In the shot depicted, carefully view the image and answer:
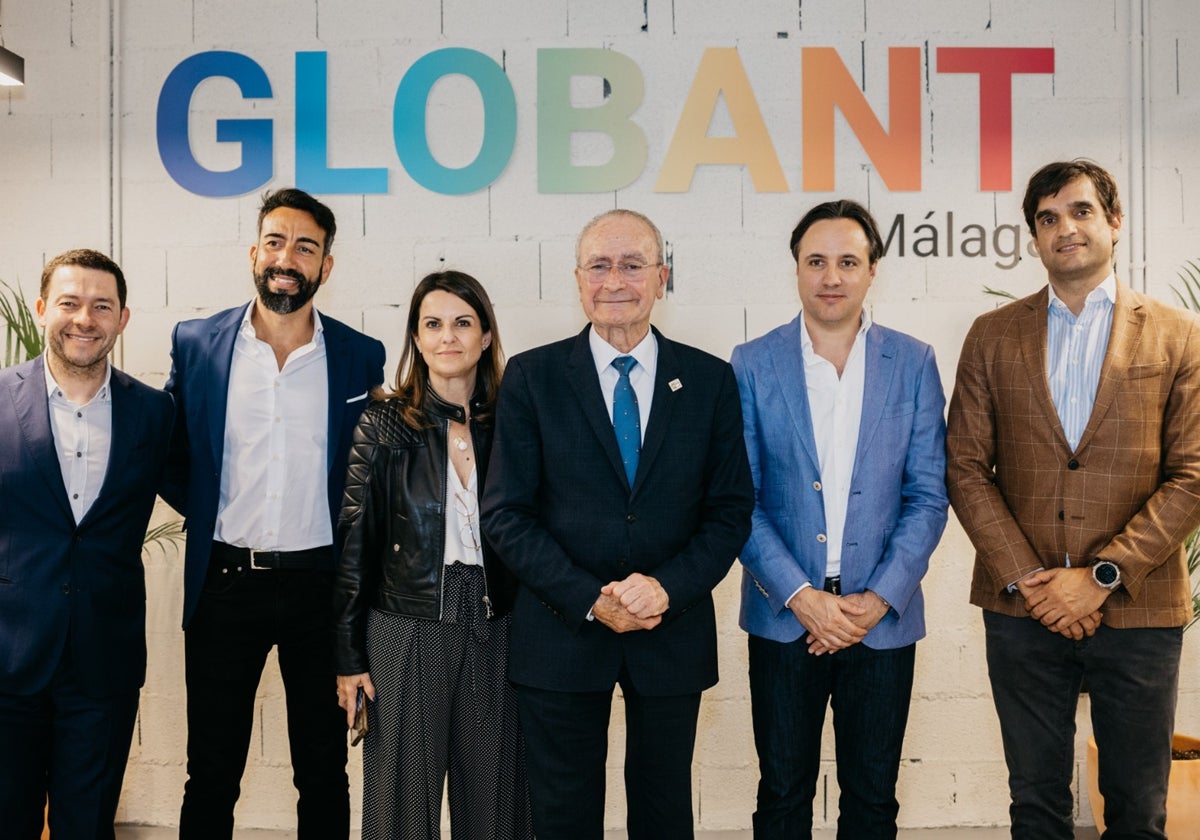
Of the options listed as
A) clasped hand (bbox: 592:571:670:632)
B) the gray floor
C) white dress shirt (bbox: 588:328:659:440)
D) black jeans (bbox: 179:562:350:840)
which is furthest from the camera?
the gray floor

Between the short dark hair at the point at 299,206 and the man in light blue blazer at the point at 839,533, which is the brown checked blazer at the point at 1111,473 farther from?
the short dark hair at the point at 299,206

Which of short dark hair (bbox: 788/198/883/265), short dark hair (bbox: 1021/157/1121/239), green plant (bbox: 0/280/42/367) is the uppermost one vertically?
short dark hair (bbox: 1021/157/1121/239)

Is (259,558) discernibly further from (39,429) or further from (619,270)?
(619,270)

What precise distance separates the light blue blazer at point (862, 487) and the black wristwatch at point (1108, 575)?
0.37 metres

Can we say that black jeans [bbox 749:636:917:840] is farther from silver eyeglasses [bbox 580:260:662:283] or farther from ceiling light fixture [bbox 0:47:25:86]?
ceiling light fixture [bbox 0:47:25:86]

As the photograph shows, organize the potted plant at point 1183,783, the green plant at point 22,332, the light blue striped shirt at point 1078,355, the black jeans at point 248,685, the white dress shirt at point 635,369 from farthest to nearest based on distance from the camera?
1. the green plant at point 22,332
2. the potted plant at point 1183,783
3. the black jeans at point 248,685
4. the light blue striped shirt at point 1078,355
5. the white dress shirt at point 635,369

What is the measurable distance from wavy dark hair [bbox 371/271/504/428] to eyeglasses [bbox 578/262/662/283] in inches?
12.8

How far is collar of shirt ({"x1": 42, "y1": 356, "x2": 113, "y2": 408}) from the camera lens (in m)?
2.36

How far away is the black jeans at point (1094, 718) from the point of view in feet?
7.46

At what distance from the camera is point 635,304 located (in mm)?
2213

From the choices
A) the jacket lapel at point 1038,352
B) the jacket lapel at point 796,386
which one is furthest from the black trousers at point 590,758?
the jacket lapel at point 1038,352

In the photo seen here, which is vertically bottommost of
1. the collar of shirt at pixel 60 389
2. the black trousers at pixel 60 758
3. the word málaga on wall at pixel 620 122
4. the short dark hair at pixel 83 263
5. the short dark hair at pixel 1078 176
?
the black trousers at pixel 60 758

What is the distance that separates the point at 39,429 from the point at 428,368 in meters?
0.96

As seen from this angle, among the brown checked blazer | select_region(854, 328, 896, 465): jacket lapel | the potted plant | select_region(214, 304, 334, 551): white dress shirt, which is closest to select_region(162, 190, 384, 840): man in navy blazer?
select_region(214, 304, 334, 551): white dress shirt
